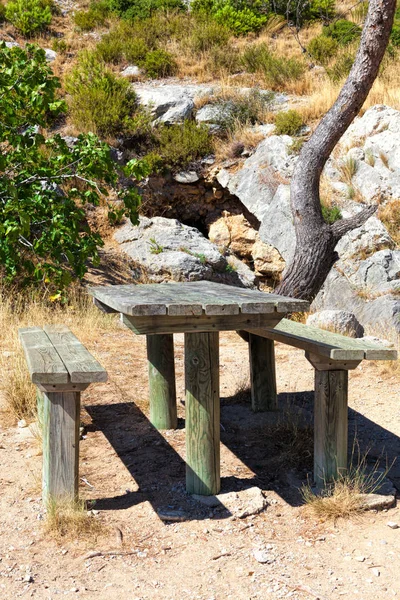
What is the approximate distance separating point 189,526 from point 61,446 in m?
0.77

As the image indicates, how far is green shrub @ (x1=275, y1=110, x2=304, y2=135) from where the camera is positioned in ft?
39.7

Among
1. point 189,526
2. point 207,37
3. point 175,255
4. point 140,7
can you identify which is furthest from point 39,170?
point 140,7

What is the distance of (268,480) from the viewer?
385 centimetres

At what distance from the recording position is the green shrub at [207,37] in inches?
617

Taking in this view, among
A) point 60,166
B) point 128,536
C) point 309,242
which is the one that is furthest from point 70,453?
point 309,242

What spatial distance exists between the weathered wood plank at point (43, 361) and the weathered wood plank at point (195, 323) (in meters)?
0.43

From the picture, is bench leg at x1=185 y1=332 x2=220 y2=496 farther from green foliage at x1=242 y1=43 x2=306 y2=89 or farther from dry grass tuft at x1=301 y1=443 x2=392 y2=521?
green foliage at x1=242 y1=43 x2=306 y2=89

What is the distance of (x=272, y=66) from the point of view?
14492 millimetres

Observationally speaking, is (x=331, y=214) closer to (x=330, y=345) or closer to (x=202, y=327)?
(x=330, y=345)

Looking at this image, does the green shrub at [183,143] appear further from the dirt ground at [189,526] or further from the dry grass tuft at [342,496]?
the dry grass tuft at [342,496]

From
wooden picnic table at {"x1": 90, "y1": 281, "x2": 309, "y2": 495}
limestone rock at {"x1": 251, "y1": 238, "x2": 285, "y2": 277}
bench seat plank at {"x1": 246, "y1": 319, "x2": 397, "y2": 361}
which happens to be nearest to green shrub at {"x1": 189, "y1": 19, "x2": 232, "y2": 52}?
limestone rock at {"x1": 251, "y1": 238, "x2": 285, "y2": 277}

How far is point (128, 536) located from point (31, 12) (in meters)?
17.0

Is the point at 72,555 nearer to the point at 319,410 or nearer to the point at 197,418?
the point at 197,418

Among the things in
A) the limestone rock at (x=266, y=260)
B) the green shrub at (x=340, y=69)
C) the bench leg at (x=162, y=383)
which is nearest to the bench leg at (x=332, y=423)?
the bench leg at (x=162, y=383)
